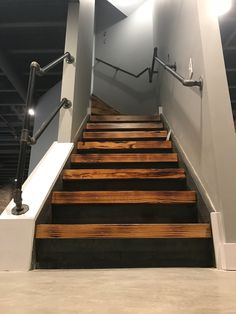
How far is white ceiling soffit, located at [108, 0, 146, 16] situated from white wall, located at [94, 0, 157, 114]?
8cm

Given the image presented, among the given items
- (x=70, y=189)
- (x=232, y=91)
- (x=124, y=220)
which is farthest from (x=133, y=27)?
(x=124, y=220)

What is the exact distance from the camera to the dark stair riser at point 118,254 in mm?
1264

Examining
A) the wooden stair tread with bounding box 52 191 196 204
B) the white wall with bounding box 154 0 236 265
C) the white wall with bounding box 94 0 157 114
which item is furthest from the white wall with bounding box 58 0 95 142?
the white wall with bounding box 94 0 157 114

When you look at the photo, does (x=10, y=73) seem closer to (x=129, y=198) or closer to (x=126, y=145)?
(x=126, y=145)

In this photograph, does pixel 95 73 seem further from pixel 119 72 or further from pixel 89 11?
pixel 89 11

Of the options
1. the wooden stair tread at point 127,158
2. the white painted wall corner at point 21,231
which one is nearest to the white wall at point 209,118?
the wooden stair tread at point 127,158

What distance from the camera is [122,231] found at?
1283 millimetres

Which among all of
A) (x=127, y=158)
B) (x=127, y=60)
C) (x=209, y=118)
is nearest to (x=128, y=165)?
(x=127, y=158)

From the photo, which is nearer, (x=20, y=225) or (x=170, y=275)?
(x=170, y=275)

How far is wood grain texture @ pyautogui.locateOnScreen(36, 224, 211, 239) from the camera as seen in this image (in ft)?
4.19

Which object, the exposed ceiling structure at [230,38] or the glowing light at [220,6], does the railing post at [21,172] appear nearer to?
the glowing light at [220,6]

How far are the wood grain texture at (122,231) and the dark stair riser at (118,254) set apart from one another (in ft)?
0.07

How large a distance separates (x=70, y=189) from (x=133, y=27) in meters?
4.36

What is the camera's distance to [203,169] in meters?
1.56
